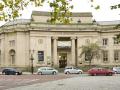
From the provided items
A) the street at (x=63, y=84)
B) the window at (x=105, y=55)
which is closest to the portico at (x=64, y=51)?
the window at (x=105, y=55)

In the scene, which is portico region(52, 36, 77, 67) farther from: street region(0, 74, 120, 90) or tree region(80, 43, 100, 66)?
street region(0, 74, 120, 90)

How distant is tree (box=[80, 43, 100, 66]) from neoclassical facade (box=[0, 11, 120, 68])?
10.1 ft

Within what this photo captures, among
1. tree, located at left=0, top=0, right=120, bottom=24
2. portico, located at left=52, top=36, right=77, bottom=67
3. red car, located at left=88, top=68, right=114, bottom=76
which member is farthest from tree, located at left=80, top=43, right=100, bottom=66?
tree, located at left=0, top=0, right=120, bottom=24

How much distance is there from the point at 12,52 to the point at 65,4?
8027cm

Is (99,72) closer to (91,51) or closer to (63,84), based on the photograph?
(91,51)

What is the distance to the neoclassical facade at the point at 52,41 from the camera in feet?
311

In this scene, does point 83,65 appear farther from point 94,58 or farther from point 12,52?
point 12,52

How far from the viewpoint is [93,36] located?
9669 centimetres

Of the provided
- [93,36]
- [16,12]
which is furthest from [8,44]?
[16,12]

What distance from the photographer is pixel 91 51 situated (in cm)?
9125

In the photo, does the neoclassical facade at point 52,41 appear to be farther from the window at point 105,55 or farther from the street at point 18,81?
the street at point 18,81

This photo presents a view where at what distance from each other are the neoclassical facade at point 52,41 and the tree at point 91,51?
10.1 ft

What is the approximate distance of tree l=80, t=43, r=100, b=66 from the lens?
90.7 metres

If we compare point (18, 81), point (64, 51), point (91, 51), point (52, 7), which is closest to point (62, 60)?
point (64, 51)
